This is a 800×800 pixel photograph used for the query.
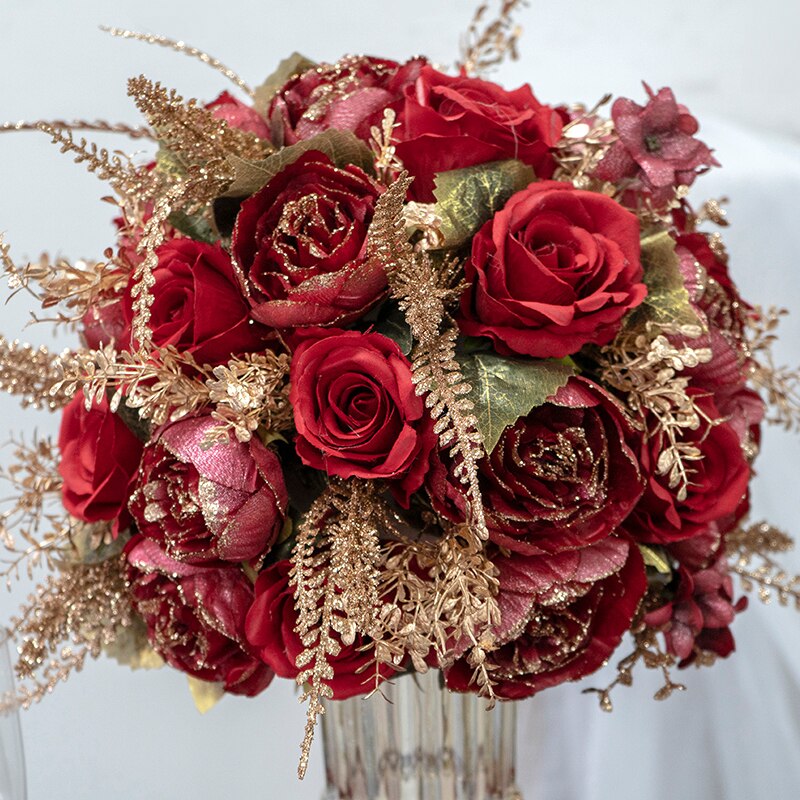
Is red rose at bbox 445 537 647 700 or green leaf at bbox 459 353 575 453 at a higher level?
green leaf at bbox 459 353 575 453

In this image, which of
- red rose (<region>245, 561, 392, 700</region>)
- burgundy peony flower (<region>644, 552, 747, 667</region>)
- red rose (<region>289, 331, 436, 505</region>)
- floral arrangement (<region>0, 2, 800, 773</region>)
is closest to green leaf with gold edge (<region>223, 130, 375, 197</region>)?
floral arrangement (<region>0, 2, 800, 773</region>)

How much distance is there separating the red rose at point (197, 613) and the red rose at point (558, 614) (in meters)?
0.14

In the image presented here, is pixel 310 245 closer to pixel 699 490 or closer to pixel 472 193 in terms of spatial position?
pixel 472 193

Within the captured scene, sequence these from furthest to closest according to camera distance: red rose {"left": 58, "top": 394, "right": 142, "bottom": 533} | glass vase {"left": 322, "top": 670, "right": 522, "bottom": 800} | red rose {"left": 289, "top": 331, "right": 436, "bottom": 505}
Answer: glass vase {"left": 322, "top": 670, "right": 522, "bottom": 800} → red rose {"left": 58, "top": 394, "right": 142, "bottom": 533} → red rose {"left": 289, "top": 331, "right": 436, "bottom": 505}

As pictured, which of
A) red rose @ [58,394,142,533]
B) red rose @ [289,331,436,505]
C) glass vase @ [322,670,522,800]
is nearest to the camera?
red rose @ [289,331,436,505]

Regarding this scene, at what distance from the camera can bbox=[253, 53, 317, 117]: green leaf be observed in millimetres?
737

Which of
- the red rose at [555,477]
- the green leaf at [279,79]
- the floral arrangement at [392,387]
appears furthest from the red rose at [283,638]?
the green leaf at [279,79]

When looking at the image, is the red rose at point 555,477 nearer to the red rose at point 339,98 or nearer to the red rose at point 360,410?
the red rose at point 360,410

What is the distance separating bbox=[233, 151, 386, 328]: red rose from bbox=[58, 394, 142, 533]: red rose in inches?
5.9

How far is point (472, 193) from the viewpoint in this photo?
616 millimetres

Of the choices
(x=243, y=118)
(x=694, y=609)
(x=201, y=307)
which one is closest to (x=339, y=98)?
(x=243, y=118)

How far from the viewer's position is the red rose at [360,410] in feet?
1.82

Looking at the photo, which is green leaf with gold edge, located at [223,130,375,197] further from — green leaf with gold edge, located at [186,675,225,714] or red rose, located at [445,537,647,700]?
green leaf with gold edge, located at [186,675,225,714]

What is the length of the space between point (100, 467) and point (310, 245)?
8.3 inches
